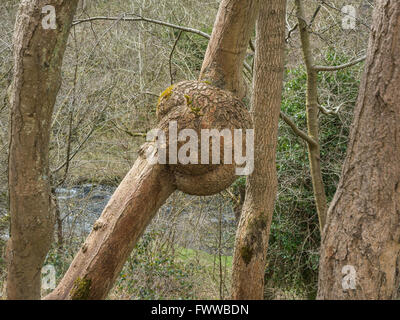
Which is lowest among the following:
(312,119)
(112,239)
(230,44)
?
(112,239)

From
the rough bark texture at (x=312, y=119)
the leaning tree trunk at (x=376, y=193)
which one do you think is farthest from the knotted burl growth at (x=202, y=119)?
the rough bark texture at (x=312, y=119)

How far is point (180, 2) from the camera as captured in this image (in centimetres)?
683

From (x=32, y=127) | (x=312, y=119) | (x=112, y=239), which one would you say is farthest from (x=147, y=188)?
(x=312, y=119)

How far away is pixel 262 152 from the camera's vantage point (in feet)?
11.0

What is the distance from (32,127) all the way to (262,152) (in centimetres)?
222

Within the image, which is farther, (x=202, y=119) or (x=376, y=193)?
(x=202, y=119)

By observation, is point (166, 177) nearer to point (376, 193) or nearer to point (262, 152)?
point (376, 193)

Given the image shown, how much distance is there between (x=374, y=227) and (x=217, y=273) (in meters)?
4.76

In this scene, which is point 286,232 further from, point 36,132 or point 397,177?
point 36,132

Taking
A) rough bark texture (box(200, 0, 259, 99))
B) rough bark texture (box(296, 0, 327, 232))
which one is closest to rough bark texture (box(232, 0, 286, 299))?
rough bark texture (box(296, 0, 327, 232))

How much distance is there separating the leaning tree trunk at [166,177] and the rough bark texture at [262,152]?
3.24ft

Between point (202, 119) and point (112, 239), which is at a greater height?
point (202, 119)

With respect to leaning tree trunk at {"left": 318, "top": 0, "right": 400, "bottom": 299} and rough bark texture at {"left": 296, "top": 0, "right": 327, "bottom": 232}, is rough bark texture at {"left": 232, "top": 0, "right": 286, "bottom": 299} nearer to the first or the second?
rough bark texture at {"left": 296, "top": 0, "right": 327, "bottom": 232}

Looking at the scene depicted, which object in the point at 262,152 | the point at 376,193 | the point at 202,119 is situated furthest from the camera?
the point at 262,152
